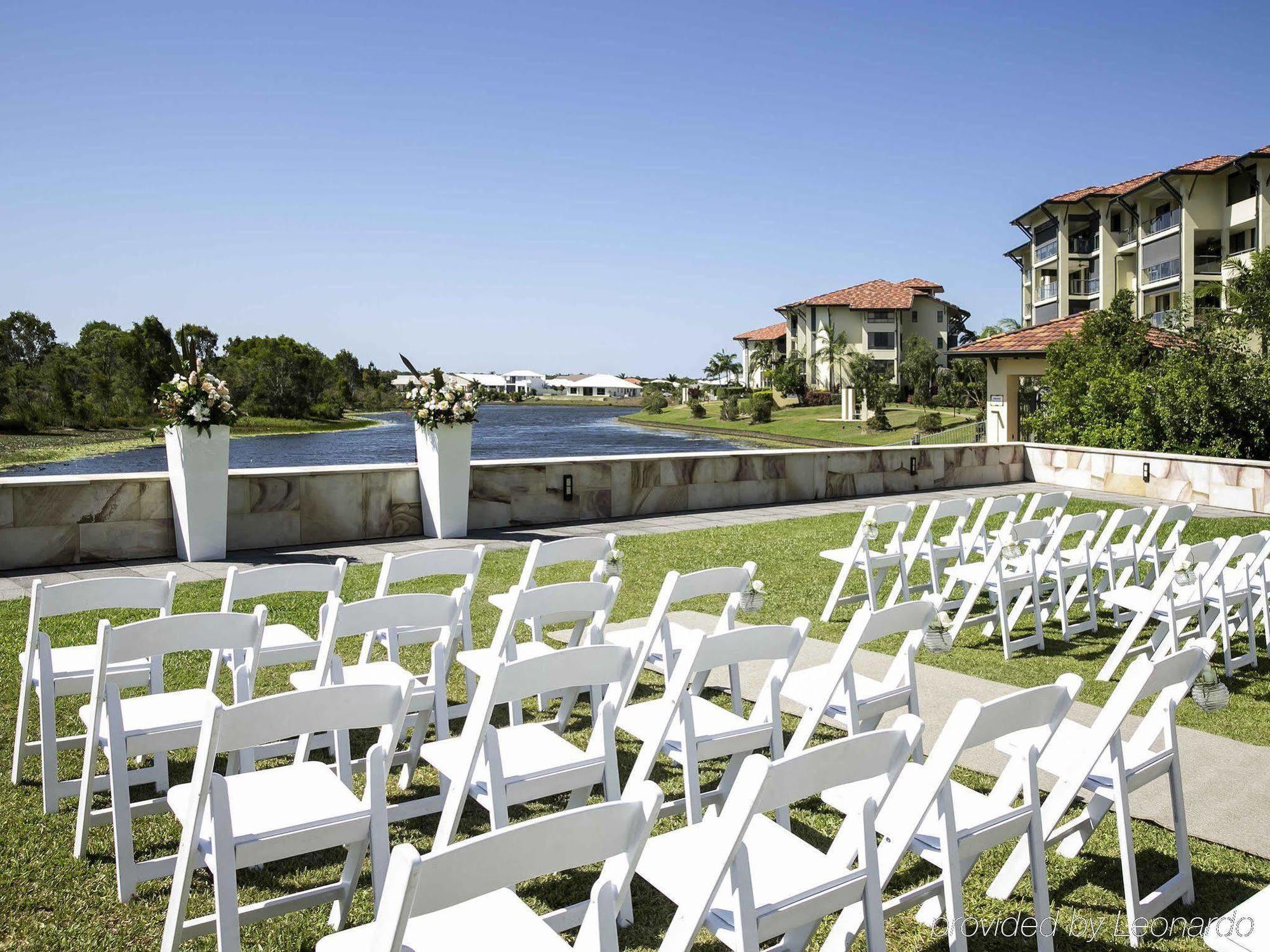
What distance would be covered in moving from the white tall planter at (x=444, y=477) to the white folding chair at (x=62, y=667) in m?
6.60

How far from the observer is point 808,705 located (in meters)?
3.74

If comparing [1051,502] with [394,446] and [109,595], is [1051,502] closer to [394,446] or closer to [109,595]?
[109,595]

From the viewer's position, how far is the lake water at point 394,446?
3769 cm

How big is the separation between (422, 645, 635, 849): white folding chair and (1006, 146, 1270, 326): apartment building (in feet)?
120

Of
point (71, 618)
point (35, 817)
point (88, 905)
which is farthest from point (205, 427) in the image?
point (88, 905)

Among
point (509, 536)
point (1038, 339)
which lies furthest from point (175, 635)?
point (1038, 339)

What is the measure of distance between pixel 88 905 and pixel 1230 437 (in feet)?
59.0

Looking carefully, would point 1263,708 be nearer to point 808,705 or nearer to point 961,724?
point 808,705

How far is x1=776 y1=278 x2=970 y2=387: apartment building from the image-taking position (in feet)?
263

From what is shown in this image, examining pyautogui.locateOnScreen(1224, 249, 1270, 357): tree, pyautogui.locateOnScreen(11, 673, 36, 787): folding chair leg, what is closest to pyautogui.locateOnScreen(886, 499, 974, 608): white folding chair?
pyautogui.locateOnScreen(11, 673, 36, 787): folding chair leg

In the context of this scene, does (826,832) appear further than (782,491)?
No

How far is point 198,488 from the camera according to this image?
30.3 ft

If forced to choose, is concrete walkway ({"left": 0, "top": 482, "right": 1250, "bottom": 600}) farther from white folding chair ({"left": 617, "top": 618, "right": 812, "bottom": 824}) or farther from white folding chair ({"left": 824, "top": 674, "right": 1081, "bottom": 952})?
white folding chair ({"left": 824, "top": 674, "right": 1081, "bottom": 952})

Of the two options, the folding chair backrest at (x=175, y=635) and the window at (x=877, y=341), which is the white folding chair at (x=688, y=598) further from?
the window at (x=877, y=341)
